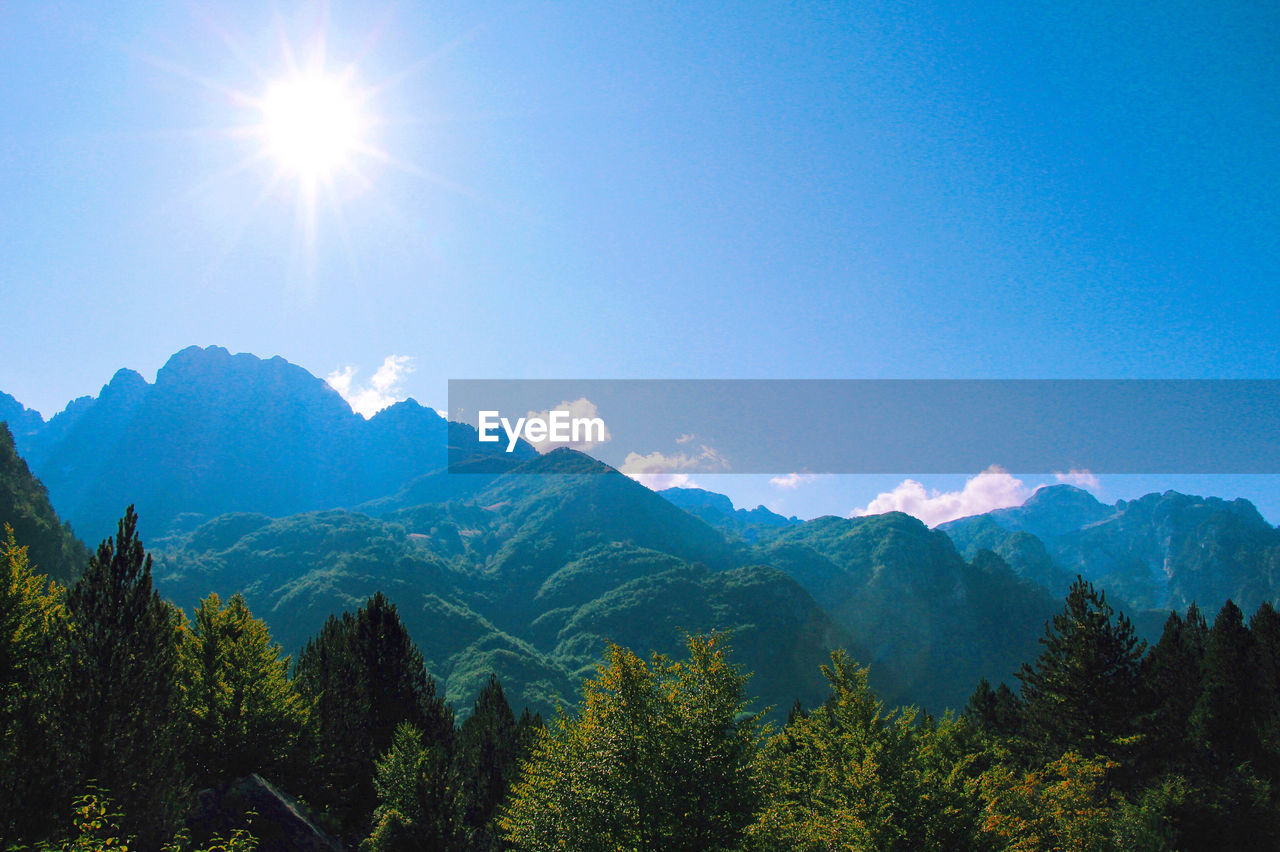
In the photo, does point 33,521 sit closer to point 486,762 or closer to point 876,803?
point 486,762

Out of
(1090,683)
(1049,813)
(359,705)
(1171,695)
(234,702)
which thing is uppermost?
(234,702)

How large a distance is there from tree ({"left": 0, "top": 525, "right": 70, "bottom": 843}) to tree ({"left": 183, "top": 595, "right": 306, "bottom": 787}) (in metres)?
8.28

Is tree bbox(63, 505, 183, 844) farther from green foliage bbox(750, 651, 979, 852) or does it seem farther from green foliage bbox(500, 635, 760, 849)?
green foliage bbox(750, 651, 979, 852)

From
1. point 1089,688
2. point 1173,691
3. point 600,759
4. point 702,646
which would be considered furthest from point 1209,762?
point 600,759

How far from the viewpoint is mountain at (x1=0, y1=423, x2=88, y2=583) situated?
9988 cm

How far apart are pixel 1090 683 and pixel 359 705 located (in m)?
44.2

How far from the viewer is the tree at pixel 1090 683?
33.5m

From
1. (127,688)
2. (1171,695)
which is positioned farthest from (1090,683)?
(127,688)

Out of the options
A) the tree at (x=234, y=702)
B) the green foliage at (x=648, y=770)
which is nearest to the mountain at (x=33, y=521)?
the tree at (x=234, y=702)

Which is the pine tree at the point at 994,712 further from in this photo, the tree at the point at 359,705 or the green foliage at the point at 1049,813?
the tree at the point at 359,705

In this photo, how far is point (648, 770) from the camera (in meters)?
16.9

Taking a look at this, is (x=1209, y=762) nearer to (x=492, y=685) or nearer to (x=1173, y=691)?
(x=1173, y=691)

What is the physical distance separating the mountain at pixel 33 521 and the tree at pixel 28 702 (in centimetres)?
10227

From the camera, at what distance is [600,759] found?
684 inches
